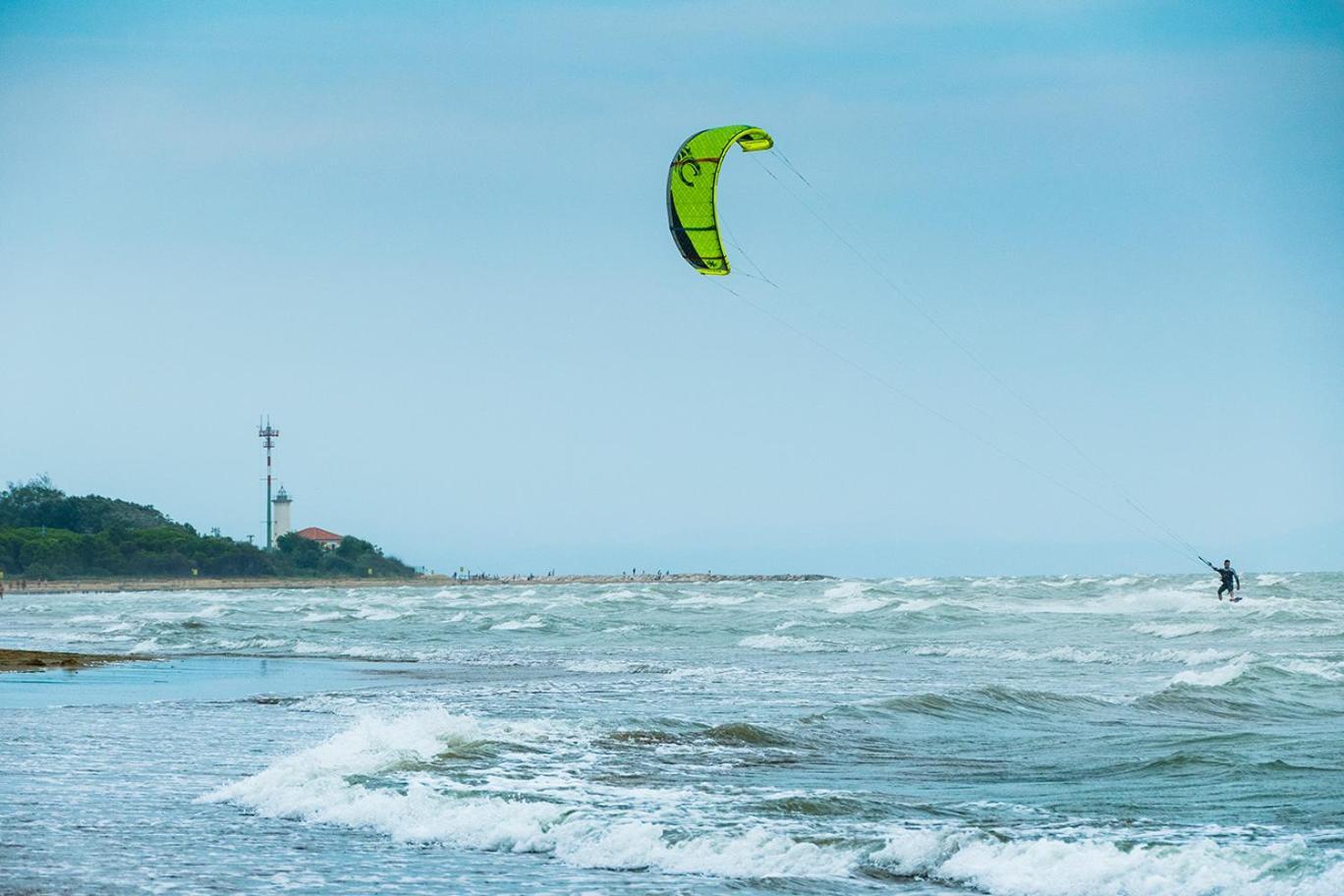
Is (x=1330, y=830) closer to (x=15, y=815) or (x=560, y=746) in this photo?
(x=560, y=746)

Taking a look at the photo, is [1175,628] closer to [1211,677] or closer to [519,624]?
[1211,677]

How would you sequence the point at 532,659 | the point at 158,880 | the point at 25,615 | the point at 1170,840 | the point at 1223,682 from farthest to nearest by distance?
1. the point at 25,615
2. the point at 532,659
3. the point at 1223,682
4. the point at 1170,840
5. the point at 158,880

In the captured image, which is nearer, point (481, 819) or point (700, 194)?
point (481, 819)

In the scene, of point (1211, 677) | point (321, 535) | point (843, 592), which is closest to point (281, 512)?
point (321, 535)

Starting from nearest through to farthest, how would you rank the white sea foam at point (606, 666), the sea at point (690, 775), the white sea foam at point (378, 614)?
the sea at point (690, 775) → the white sea foam at point (606, 666) → the white sea foam at point (378, 614)

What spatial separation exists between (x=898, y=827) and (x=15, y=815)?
17.9 feet

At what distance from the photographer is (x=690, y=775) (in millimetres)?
11227

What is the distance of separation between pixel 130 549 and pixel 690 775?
94091mm

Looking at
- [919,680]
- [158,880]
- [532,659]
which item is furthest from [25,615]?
[158,880]

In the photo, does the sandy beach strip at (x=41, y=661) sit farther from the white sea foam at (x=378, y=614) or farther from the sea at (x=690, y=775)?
the white sea foam at (x=378, y=614)

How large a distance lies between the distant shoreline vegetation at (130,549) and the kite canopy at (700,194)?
83.8 m

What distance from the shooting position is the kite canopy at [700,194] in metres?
17.2

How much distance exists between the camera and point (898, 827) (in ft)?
29.4

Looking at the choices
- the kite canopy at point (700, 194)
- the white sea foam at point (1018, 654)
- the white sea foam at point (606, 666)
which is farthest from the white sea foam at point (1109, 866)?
the white sea foam at point (1018, 654)
